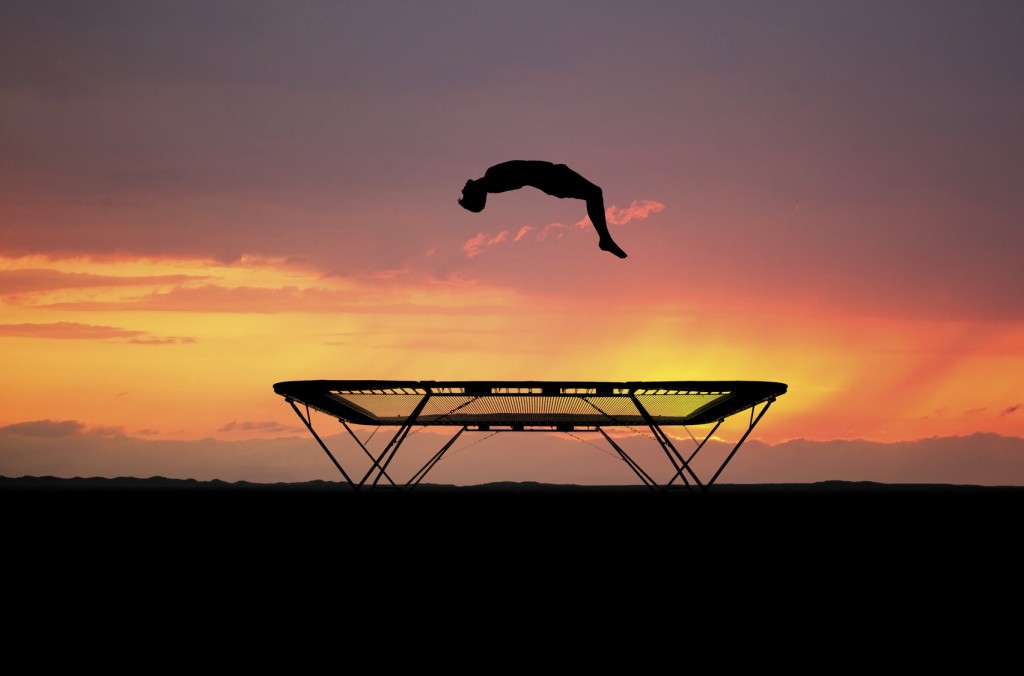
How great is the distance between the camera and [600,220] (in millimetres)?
13672

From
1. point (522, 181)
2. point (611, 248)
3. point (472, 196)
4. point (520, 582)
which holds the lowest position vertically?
point (520, 582)

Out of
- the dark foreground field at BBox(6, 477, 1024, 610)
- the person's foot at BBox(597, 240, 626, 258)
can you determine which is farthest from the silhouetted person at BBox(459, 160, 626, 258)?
the dark foreground field at BBox(6, 477, 1024, 610)

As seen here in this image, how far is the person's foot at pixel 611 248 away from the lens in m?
13.6

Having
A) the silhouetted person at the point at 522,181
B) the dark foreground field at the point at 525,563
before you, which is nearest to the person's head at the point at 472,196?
the silhouetted person at the point at 522,181

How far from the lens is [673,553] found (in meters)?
10.5

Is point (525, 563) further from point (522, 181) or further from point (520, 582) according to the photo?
point (522, 181)

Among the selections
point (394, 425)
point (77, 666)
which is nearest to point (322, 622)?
point (77, 666)

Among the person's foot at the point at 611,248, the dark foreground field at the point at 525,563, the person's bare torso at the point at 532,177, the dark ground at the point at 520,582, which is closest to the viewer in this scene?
the dark ground at the point at 520,582

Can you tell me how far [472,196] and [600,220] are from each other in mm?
1730

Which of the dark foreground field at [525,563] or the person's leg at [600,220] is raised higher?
the person's leg at [600,220]

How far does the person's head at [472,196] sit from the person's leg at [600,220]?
1.41 m

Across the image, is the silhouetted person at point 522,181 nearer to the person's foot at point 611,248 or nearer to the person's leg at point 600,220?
the person's leg at point 600,220

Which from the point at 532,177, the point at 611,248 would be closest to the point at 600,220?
the point at 611,248

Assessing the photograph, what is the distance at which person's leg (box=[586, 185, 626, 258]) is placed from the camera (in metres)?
13.6
